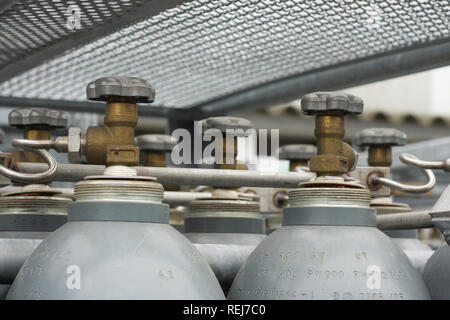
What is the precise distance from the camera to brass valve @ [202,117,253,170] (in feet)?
4.61

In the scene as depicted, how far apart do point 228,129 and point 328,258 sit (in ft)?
1.59

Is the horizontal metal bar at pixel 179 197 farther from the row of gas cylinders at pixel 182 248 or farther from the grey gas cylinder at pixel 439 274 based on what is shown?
the grey gas cylinder at pixel 439 274

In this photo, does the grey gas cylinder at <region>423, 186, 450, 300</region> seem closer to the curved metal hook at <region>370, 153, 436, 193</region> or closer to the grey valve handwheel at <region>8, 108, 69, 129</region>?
the curved metal hook at <region>370, 153, 436, 193</region>

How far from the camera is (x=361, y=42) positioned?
1380mm

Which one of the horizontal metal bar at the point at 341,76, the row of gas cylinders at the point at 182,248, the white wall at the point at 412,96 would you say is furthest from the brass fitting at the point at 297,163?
the white wall at the point at 412,96

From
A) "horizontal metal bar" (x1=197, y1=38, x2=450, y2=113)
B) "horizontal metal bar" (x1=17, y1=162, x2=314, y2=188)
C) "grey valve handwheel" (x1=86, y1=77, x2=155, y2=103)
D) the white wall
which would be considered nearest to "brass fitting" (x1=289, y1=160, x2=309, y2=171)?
"horizontal metal bar" (x1=197, y1=38, x2=450, y2=113)

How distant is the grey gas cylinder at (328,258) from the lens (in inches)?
38.0

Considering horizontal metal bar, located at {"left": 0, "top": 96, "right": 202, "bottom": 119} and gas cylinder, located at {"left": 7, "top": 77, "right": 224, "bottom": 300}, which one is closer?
gas cylinder, located at {"left": 7, "top": 77, "right": 224, "bottom": 300}

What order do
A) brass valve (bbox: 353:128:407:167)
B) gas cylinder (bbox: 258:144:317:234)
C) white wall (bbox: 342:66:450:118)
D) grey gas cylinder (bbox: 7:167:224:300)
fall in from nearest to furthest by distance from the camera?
grey gas cylinder (bbox: 7:167:224:300) → brass valve (bbox: 353:128:407:167) → gas cylinder (bbox: 258:144:317:234) → white wall (bbox: 342:66:450:118)

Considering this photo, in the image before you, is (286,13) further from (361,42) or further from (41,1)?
(41,1)

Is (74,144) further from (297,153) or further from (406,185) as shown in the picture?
(297,153)

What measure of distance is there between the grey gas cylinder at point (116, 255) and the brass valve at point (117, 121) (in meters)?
0.07
